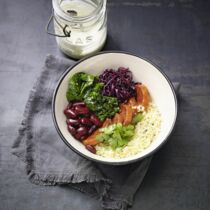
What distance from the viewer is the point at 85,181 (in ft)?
4.83

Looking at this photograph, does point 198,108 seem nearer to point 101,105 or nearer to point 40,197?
point 101,105

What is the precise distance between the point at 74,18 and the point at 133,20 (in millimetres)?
351

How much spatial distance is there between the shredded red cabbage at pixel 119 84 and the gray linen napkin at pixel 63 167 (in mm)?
221

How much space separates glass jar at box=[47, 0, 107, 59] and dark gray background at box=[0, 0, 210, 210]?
0.11 meters

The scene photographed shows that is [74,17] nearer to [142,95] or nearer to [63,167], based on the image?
[142,95]

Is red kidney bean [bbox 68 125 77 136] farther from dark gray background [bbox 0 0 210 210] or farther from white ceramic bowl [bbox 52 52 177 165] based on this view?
dark gray background [bbox 0 0 210 210]

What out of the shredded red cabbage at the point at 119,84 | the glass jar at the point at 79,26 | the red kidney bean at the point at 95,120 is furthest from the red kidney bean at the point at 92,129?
the glass jar at the point at 79,26

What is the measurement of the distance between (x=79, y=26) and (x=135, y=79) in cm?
28

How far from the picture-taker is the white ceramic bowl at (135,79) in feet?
4.68

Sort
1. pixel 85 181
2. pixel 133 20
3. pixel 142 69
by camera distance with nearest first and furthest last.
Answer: pixel 85 181, pixel 142 69, pixel 133 20

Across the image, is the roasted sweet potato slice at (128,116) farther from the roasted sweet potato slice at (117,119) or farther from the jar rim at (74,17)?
the jar rim at (74,17)

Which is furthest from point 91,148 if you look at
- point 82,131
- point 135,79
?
point 135,79

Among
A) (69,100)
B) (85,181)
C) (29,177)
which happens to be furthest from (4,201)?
(69,100)

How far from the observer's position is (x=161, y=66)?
1.69m
